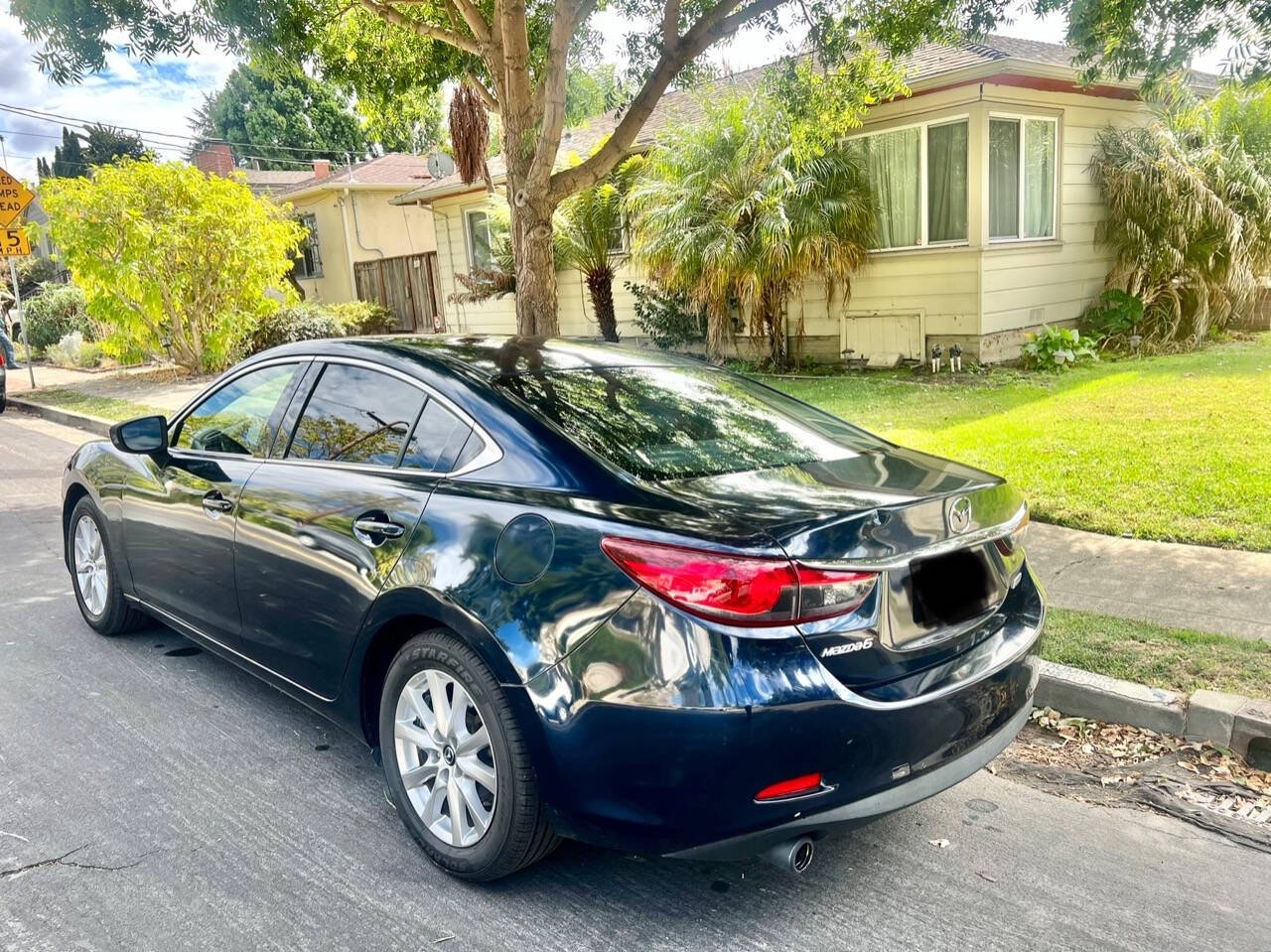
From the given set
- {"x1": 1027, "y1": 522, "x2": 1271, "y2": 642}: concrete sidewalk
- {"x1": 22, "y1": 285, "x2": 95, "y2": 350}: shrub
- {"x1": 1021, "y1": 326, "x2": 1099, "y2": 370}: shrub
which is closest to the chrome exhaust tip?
{"x1": 1027, "y1": 522, "x2": 1271, "y2": 642}: concrete sidewalk

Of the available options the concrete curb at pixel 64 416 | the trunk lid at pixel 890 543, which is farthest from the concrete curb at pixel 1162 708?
the concrete curb at pixel 64 416

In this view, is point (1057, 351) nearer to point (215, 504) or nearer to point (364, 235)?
point (215, 504)

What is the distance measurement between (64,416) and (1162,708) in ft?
49.8

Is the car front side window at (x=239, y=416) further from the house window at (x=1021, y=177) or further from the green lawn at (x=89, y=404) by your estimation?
the house window at (x=1021, y=177)

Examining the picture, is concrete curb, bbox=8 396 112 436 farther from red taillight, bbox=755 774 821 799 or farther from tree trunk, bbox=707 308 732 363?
red taillight, bbox=755 774 821 799

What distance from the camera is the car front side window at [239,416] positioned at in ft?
13.1

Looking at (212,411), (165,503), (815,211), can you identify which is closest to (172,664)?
(165,503)

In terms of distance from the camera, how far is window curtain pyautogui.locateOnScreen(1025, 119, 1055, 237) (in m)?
12.9

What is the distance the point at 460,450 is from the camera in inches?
123

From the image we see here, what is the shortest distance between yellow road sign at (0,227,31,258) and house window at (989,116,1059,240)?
53.8 ft

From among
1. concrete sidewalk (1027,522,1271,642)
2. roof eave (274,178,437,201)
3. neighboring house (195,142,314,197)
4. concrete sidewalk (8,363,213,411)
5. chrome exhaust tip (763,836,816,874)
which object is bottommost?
concrete sidewalk (1027,522,1271,642)

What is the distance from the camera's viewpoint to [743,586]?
2432 millimetres

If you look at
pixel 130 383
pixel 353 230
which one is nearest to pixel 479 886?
pixel 130 383

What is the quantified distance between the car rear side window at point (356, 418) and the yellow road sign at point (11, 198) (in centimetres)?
1746
